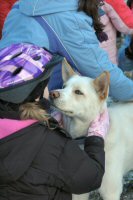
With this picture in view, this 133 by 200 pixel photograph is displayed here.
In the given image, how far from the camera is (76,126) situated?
2.90 m

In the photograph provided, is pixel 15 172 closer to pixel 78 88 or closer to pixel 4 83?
pixel 4 83

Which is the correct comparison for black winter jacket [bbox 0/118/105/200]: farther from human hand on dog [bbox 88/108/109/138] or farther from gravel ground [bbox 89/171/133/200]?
gravel ground [bbox 89/171/133/200]

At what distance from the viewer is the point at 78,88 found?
2.78 m

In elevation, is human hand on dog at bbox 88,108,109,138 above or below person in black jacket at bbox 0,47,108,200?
below

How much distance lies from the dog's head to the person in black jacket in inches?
19.2

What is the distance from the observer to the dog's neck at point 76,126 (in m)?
2.86

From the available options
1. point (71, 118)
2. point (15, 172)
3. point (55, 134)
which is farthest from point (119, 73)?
point (15, 172)

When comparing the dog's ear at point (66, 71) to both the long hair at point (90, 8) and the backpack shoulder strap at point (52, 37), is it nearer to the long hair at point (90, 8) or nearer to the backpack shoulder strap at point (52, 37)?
the backpack shoulder strap at point (52, 37)

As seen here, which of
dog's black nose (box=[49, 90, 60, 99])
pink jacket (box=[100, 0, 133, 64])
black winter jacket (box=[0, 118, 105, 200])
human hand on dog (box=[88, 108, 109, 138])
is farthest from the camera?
pink jacket (box=[100, 0, 133, 64])

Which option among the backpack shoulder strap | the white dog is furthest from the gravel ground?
the backpack shoulder strap

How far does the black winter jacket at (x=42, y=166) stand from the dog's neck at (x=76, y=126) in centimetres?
64

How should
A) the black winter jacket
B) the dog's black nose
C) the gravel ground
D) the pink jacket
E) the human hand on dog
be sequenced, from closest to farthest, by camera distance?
the black winter jacket → the human hand on dog → the dog's black nose → the gravel ground → the pink jacket

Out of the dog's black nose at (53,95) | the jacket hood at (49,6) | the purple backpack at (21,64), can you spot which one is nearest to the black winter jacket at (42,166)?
the purple backpack at (21,64)

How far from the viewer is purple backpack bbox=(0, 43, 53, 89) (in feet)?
6.62
